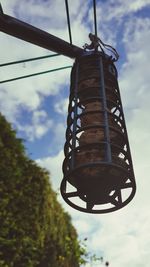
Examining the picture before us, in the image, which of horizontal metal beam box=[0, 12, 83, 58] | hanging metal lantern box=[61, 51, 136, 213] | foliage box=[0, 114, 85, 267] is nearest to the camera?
hanging metal lantern box=[61, 51, 136, 213]

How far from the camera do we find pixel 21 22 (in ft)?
7.48

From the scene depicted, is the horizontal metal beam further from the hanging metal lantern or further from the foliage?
the foliage

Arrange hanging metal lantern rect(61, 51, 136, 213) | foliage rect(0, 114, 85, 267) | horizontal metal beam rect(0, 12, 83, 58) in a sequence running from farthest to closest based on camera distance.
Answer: foliage rect(0, 114, 85, 267) → horizontal metal beam rect(0, 12, 83, 58) → hanging metal lantern rect(61, 51, 136, 213)

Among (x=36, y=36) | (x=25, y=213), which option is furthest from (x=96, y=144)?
(x=25, y=213)

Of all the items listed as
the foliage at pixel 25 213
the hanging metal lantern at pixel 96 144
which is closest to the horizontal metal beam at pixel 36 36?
the hanging metal lantern at pixel 96 144

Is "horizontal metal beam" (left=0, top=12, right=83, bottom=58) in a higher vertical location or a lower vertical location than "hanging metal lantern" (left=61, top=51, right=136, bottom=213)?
higher

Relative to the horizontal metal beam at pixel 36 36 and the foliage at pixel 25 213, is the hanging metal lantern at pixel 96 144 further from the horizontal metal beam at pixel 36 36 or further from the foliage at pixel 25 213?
the foliage at pixel 25 213

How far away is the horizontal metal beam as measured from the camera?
7.32 ft

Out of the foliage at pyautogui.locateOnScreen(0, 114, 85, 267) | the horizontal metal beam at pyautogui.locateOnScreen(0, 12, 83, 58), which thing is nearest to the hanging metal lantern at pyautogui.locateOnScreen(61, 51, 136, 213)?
the horizontal metal beam at pyautogui.locateOnScreen(0, 12, 83, 58)

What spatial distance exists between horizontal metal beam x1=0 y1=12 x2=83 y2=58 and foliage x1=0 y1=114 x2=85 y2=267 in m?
3.91

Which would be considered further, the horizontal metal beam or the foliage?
the foliage

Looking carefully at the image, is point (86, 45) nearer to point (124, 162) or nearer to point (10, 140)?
point (124, 162)

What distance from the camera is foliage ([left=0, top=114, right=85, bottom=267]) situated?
597 centimetres

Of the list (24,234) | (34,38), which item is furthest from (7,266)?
(34,38)
